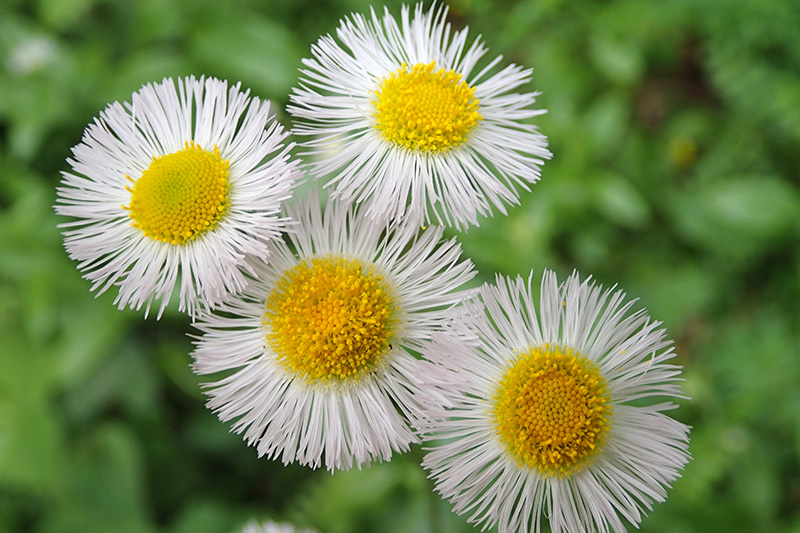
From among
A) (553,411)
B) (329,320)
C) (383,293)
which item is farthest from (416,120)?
(553,411)

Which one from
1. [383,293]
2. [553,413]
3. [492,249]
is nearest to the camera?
[553,413]

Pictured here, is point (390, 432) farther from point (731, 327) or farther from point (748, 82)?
point (748, 82)

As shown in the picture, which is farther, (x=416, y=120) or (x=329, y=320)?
(x=416, y=120)

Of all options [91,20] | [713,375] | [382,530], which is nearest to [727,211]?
[713,375]

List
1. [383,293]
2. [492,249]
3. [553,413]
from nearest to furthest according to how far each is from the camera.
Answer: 1. [553,413]
2. [383,293]
3. [492,249]

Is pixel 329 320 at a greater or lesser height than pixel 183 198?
lesser

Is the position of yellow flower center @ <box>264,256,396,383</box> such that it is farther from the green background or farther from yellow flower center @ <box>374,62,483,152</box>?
the green background

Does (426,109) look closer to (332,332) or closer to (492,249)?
(332,332)
